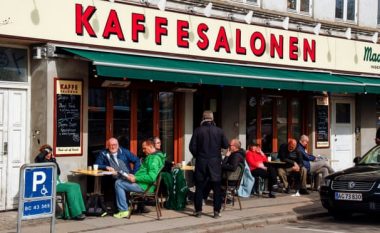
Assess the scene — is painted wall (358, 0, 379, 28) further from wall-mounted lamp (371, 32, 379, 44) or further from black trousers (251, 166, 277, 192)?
black trousers (251, 166, 277, 192)

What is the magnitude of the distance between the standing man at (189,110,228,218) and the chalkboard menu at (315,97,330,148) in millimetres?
6861

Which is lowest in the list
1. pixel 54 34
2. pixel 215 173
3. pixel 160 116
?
pixel 215 173

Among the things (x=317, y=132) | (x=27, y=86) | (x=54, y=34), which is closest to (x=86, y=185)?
(x=27, y=86)

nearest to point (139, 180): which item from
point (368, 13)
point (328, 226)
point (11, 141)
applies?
point (11, 141)

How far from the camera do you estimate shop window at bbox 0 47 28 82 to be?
1096 centimetres

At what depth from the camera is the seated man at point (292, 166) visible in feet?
45.3

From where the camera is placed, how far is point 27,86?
11.2 metres

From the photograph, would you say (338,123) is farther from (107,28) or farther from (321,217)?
(107,28)

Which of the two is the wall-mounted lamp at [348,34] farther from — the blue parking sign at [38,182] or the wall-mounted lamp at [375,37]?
the blue parking sign at [38,182]

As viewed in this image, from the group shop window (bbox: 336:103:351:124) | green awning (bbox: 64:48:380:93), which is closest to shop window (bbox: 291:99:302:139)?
green awning (bbox: 64:48:380:93)

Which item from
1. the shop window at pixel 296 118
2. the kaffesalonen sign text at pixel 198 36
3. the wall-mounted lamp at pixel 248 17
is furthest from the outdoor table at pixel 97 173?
the shop window at pixel 296 118

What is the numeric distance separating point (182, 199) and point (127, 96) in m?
2.67

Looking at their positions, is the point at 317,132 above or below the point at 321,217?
above

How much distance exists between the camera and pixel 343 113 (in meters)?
18.1
